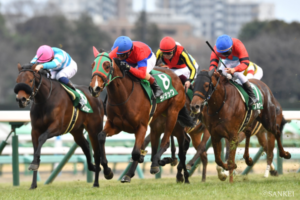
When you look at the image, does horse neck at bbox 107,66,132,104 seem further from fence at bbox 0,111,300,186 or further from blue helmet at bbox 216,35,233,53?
fence at bbox 0,111,300,186

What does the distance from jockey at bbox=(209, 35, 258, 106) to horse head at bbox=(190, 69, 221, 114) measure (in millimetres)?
304

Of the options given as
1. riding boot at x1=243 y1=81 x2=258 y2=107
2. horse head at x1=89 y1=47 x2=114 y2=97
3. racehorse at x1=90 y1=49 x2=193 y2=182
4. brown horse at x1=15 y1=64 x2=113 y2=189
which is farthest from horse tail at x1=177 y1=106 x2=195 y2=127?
horse head at x1=89 y1=47 x2=114 y2=97

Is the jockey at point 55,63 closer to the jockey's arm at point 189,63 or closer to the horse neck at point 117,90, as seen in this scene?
the horse neck at point 117,90

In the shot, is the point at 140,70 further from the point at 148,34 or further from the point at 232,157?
the point at 148,34

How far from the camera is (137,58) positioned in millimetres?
6551

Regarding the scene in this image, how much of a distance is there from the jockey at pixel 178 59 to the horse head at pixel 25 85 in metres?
1.68

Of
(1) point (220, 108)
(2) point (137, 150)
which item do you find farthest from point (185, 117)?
(2) point (137, 150)

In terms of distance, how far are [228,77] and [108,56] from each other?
1.73 meters

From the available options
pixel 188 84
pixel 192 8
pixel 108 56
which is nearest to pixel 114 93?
pixel 108 56

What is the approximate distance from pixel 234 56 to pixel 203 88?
1.01 m

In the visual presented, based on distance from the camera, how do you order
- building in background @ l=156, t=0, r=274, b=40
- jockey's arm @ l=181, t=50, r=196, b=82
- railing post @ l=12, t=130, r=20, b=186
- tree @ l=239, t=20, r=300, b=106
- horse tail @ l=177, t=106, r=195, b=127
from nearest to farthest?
horse tail @ l=177, t=106, r=195, b=127 < jockey's arm @ l=181, t=50, r=196, b=82 < railing post @ l=12, t=130, r=20, b=186 < tree @ l=239, t=20, r=300, b=106 < building in background @ l=156, t=0, r=274, b=40

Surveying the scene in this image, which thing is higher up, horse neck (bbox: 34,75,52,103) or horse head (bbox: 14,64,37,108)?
horse head (bbox: 14,64,37,108)

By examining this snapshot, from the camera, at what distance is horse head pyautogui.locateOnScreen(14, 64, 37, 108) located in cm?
631

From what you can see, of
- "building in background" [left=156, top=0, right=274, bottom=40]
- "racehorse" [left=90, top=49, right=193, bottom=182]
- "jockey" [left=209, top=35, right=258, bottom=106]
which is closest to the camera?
"racehorse" [left=90, top=49, right=193, bottom=182]
